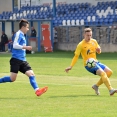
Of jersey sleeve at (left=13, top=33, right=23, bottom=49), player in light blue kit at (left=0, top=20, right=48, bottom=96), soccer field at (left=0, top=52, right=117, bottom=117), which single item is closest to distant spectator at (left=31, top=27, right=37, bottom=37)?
soccer field at (left=0, top=52, right=117, bottom=117)

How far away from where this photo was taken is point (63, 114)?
32.4 feet

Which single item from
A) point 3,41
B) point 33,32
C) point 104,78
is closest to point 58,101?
point 104,78

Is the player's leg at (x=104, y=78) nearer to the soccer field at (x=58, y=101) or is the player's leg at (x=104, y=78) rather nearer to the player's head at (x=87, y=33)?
the soccer field at (x=58, y=101)

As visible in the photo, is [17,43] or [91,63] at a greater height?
[17,43]

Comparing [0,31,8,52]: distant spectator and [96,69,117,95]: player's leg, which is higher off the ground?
[96,69,117,95]: player's leg

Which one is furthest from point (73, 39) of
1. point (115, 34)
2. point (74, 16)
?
point (115, 34)

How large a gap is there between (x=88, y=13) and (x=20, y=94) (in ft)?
87.8

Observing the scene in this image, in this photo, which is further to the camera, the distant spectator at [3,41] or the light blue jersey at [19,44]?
the distant spectator at [3,41]

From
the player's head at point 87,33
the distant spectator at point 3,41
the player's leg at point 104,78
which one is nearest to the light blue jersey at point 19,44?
the player's head at point 87,33

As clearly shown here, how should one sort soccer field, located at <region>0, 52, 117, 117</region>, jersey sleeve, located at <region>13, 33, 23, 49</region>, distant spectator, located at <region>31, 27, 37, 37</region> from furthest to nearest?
distant spectator, located at <region>31, 27, 37, 37</region>, jersey sleeve, located at <region>13, 33, 23, 49</region>, soccer field, located at <region>0, 52, 117, 117</region>

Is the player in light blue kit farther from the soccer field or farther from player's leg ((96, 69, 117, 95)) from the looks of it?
player's leg ((96, 69, 117, 95))

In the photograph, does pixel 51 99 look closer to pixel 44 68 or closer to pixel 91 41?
pixel 91 41

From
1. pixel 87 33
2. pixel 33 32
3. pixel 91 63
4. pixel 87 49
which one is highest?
pixel 87 33

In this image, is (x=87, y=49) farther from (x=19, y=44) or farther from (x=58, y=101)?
(x=58, y=101)
